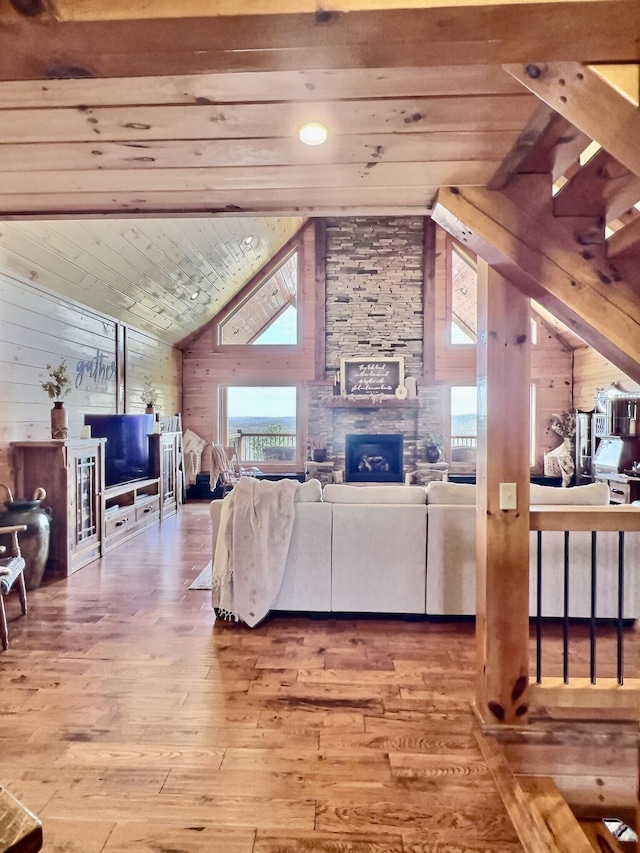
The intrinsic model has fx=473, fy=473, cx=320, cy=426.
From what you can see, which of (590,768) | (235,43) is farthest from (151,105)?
(590,768)

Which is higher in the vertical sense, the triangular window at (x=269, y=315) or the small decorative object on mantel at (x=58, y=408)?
the triangular window at (x=269, y=315)

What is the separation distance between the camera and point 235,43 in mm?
927

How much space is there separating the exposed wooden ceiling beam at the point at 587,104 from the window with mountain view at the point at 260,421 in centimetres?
750

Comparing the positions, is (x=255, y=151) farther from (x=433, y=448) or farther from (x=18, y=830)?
(x=433, y=448)

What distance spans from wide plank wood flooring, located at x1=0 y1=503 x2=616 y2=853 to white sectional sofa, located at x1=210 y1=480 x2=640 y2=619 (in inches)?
6.9

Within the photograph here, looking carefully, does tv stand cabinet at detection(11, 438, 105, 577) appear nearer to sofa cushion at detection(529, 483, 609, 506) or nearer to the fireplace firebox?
sofa cushion at detection(529, 483, 609, 506)

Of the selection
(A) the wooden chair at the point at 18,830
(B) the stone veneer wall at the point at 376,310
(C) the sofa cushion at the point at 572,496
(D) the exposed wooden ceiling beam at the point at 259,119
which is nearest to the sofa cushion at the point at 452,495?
(C) the sofa cushion at the point at 572,496

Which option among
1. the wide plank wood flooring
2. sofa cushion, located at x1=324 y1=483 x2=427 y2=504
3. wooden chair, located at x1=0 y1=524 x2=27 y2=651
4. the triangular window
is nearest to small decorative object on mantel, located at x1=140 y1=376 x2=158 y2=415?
the triangular window

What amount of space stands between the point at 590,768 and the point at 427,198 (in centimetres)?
252

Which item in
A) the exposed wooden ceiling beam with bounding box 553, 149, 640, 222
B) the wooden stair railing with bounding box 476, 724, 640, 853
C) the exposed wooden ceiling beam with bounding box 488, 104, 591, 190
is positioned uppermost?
the exposed wooden ceiling beam with bounding box 488, 104, 591, 190

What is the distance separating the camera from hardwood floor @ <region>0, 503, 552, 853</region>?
1.60 metres

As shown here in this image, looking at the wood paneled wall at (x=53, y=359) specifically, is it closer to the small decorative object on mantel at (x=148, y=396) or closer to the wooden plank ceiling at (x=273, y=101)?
the small decorative object on mantel at (x=148, y=396)

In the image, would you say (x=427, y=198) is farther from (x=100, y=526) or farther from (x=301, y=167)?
(x=100, y=526)

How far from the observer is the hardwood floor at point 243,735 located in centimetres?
160
